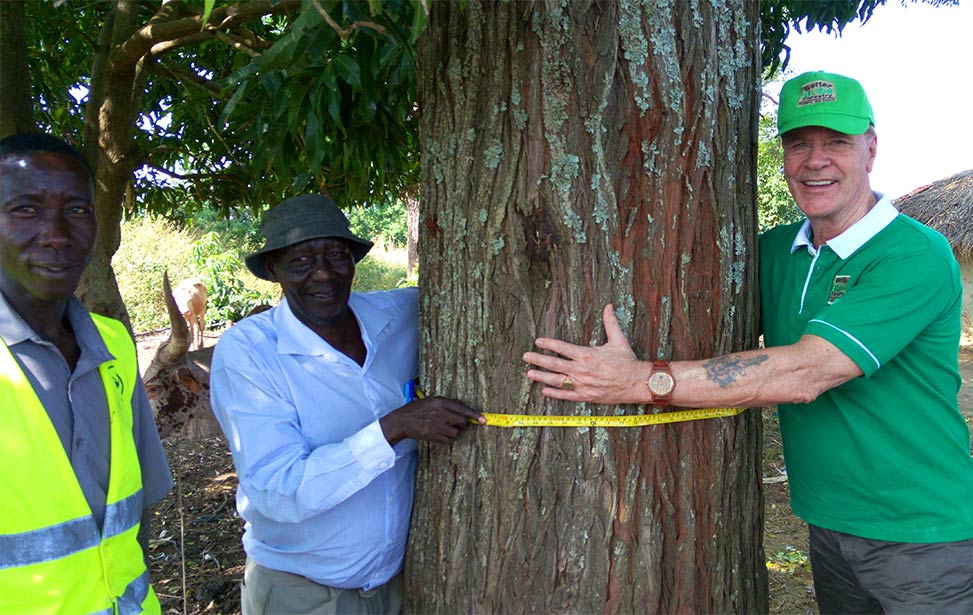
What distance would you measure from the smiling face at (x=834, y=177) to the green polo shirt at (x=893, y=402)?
58 millimetres

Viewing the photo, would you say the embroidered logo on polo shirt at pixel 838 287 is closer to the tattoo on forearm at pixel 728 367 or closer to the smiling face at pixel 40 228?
the tattoo on forearm at pixel 728 367

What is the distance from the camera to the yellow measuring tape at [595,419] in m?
1.98

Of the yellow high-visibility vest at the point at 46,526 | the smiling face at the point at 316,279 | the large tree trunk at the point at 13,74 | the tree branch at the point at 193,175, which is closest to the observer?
the yellow high-visibility vest at the point at 46,526

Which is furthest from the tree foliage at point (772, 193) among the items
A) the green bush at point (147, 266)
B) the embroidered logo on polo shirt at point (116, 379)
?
the embroidered logo on polo shirt at point (116, 379)

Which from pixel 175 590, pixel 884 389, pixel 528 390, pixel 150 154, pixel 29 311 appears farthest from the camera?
pixel 150 154

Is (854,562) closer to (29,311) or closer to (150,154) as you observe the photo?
(29,311)

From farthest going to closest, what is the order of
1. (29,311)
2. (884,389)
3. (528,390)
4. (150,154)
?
1. (150,154)
2. (884,389)
3. (528,390)
4. (29,311)

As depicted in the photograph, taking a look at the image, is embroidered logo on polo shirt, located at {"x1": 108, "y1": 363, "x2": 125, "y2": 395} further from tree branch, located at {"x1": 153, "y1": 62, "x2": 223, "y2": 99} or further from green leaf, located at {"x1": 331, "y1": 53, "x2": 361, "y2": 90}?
tree branch, located at {"x1": 153, "y1": 62, "x2": 223, "y2": 99}

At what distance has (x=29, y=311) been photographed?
1.82 m

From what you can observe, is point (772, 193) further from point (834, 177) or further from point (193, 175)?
point (834, 177)

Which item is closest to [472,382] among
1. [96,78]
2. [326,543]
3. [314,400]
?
[314,400]

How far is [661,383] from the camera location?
6.38 feet

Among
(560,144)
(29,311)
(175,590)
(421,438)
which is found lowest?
(175,590)

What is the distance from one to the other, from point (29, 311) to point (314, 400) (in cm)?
76
